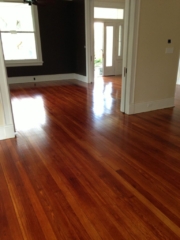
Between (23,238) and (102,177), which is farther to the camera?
(102,177)

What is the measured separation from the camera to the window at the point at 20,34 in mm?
6684

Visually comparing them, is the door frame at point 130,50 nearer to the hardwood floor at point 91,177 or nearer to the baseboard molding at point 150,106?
the baseboard molding at point 150,106

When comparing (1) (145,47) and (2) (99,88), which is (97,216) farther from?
(2) (99,88)

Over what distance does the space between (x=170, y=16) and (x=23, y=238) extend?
4113 millimetres

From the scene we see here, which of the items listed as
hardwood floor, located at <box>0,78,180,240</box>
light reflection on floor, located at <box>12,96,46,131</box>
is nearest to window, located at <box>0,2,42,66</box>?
light reflection on floor, located at <box>12,96,46,131</box>

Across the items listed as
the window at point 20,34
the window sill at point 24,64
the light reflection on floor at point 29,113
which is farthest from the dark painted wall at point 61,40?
the light reflection on floor at point 29,113

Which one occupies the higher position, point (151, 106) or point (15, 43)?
point (15, 43)

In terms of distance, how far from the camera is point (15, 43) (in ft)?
23.0

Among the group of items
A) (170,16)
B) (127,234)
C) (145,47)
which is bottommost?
(127,234)

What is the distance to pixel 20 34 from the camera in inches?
275

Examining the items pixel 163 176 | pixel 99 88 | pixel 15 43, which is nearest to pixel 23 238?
pixel 163 176

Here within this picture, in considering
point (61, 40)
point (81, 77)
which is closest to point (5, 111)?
point (81, 77)

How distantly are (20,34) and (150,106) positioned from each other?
5322mm

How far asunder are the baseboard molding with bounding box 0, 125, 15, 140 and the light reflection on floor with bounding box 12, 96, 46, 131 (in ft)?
1.10
